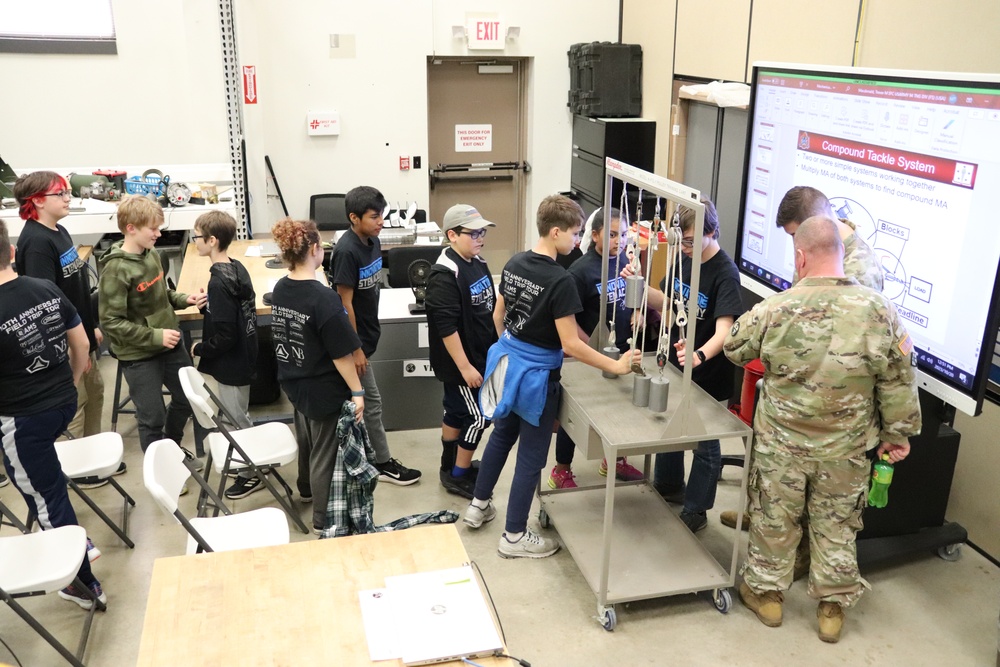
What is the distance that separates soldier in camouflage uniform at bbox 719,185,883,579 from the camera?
307cm

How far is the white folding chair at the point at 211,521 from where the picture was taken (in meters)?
2.76

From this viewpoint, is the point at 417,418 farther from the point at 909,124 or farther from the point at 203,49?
the point at 203,49

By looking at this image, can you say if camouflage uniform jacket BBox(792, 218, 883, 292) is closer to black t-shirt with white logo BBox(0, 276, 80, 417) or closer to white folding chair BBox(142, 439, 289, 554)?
white folding chair BBox(142, 439, 289, 554)

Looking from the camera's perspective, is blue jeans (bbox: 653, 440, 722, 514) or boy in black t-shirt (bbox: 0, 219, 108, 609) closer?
boy in black t-shirt (bbox: 0, 219, 108, 609)

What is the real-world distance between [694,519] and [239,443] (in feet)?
6.70

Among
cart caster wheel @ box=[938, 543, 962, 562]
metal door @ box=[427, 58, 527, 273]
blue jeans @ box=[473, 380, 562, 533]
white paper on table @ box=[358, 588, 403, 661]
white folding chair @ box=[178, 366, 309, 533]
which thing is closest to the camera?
white paper on table @ box=[358, 588, 403, 661]

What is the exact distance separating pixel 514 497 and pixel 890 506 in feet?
5.17

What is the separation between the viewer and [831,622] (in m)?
3.06

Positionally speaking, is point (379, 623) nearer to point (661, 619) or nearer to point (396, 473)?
point (661, 619)

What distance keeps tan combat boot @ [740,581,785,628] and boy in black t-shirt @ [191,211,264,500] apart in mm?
2359

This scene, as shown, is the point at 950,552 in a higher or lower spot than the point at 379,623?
A: lower

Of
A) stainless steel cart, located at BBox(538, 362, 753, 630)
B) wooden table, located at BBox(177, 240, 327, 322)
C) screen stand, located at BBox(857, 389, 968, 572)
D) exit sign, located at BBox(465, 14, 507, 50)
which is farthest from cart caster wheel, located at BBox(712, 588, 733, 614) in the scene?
exit sign, located at BBox(465, 14, 507, 50)

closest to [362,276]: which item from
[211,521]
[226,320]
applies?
[226,320]

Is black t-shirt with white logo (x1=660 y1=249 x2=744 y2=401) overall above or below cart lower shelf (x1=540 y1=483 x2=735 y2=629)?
above
